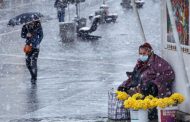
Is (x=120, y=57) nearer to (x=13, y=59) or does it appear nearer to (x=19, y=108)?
(x=13, y=59)

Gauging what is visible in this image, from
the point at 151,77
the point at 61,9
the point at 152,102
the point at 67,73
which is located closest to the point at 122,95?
the point at 151,77

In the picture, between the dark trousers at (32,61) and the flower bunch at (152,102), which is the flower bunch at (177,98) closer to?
the flower bunch at (152,102)

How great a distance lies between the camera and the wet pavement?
14.8 m

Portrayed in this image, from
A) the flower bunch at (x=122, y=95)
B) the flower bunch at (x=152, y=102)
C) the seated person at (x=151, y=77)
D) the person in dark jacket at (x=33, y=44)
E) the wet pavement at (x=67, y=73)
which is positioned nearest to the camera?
the flower bunch at (x=152, y=102)

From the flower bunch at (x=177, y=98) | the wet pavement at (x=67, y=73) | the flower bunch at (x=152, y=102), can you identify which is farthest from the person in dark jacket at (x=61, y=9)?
the flower bunch at (x=177, y=98)

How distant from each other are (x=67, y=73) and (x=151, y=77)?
850 centimetres

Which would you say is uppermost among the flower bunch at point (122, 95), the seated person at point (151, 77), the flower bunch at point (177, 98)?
the seated person at point (151, 77)

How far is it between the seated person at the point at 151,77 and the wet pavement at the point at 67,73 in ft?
3.73

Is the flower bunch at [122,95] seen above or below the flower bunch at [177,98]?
below

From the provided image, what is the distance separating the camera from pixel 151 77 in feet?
40.7

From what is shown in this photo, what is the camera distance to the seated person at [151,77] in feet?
40.2

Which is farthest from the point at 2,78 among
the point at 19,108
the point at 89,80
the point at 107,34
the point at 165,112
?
the point at 107,34

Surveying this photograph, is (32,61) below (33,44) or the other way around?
below

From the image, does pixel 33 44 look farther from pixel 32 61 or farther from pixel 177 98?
pixel 177 98
